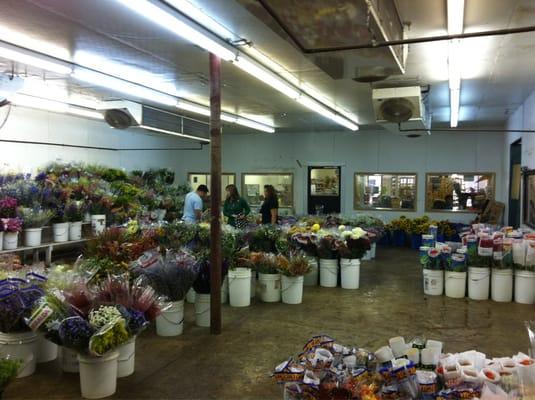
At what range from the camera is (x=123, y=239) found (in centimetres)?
526

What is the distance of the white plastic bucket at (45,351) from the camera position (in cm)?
378

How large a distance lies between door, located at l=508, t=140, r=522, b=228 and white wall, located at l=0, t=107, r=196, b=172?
900cm

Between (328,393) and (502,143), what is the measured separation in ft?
36.4

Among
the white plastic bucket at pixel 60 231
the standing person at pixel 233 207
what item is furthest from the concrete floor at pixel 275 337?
the white plastic bucket at pixel 60 231

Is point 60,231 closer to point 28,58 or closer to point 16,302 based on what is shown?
point 28,58

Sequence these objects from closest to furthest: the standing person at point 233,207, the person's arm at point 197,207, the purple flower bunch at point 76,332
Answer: the purple flower bunch at point 76,332
the person's arm at point 197,207
the standing person at point 233,207

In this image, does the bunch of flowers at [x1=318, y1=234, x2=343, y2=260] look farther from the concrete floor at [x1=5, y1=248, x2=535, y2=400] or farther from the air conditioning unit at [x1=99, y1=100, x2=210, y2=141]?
the air conditioning unit at [x1=99, y1=100, x2=210, y2=141]

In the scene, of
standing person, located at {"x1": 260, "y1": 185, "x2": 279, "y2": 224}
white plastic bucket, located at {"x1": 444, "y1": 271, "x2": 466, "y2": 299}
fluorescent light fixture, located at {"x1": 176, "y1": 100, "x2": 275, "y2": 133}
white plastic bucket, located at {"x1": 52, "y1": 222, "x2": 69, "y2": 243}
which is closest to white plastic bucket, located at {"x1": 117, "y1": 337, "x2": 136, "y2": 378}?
white plastic bucket, located at {"x1": 52, "y1": 222, "x2": 69, "y2": 243}

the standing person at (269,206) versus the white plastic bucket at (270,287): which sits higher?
the standing person at (269,206)

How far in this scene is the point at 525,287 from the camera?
5762 millimetres

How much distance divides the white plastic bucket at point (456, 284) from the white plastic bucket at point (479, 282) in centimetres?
12

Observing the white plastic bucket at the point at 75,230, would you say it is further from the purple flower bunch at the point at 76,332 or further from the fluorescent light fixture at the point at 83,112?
the purple flower bunch at the point at 76,332

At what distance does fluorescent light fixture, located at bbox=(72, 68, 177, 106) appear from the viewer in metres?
6.20

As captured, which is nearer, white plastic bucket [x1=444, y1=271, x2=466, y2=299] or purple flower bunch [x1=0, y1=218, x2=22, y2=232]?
purple flower bunch [x1=0, y1=218, x2=22, y2=232]
